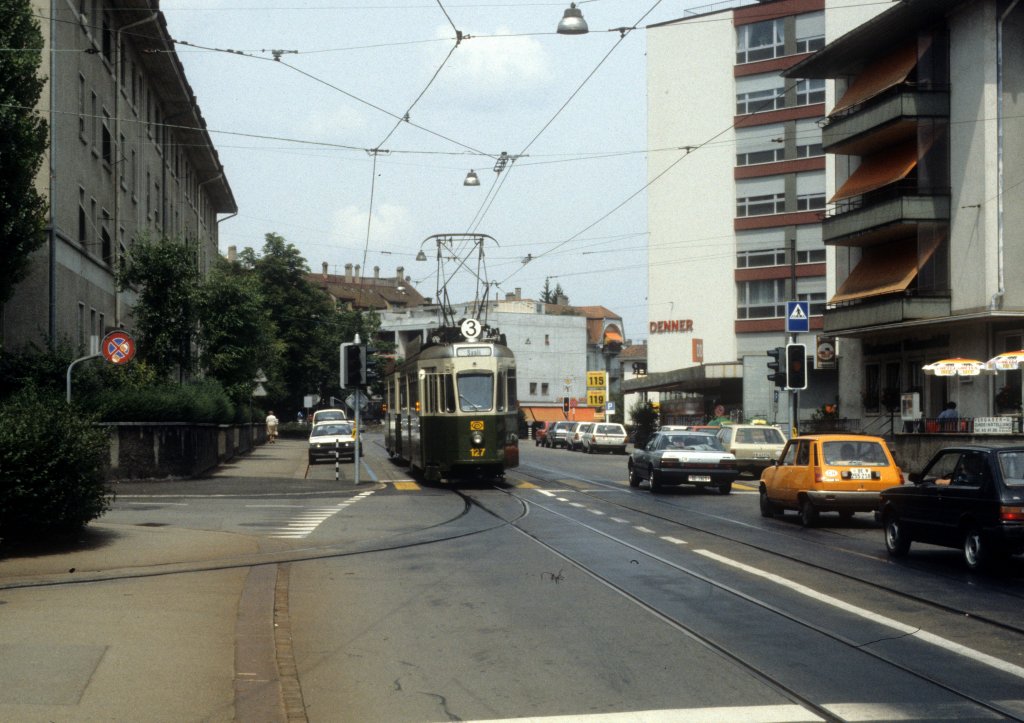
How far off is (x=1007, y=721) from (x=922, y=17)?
3629cm

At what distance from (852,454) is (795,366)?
9.85m

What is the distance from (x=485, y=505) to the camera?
81.7ft

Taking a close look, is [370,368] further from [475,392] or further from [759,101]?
[759,101]

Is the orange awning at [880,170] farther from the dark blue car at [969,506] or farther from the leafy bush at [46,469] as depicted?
the leafy bush at [46,469]

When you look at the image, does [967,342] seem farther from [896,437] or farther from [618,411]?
[618,411]

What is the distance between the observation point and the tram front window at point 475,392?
2939 centimetres

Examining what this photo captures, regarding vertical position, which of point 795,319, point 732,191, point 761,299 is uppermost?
point 732,191

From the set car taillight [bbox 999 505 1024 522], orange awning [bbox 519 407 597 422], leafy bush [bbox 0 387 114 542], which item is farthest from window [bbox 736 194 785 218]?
leafy bush [bbox 0 387 114 542]

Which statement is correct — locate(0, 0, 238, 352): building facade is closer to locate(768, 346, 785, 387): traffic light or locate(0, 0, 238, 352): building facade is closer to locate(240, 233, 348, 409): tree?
locate(768, 346, 785, 387): traffic light

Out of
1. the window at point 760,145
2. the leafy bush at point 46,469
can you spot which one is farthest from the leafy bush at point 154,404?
the window at point 760,145

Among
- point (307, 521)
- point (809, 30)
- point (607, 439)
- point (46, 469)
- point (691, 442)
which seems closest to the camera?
point (46, 469)

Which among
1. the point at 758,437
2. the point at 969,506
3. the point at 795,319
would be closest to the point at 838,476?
the point at 969,506

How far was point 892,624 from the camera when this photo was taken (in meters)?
9.92

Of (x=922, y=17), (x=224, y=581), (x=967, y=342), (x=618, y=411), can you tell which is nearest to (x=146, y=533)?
(x=224, y=581)
